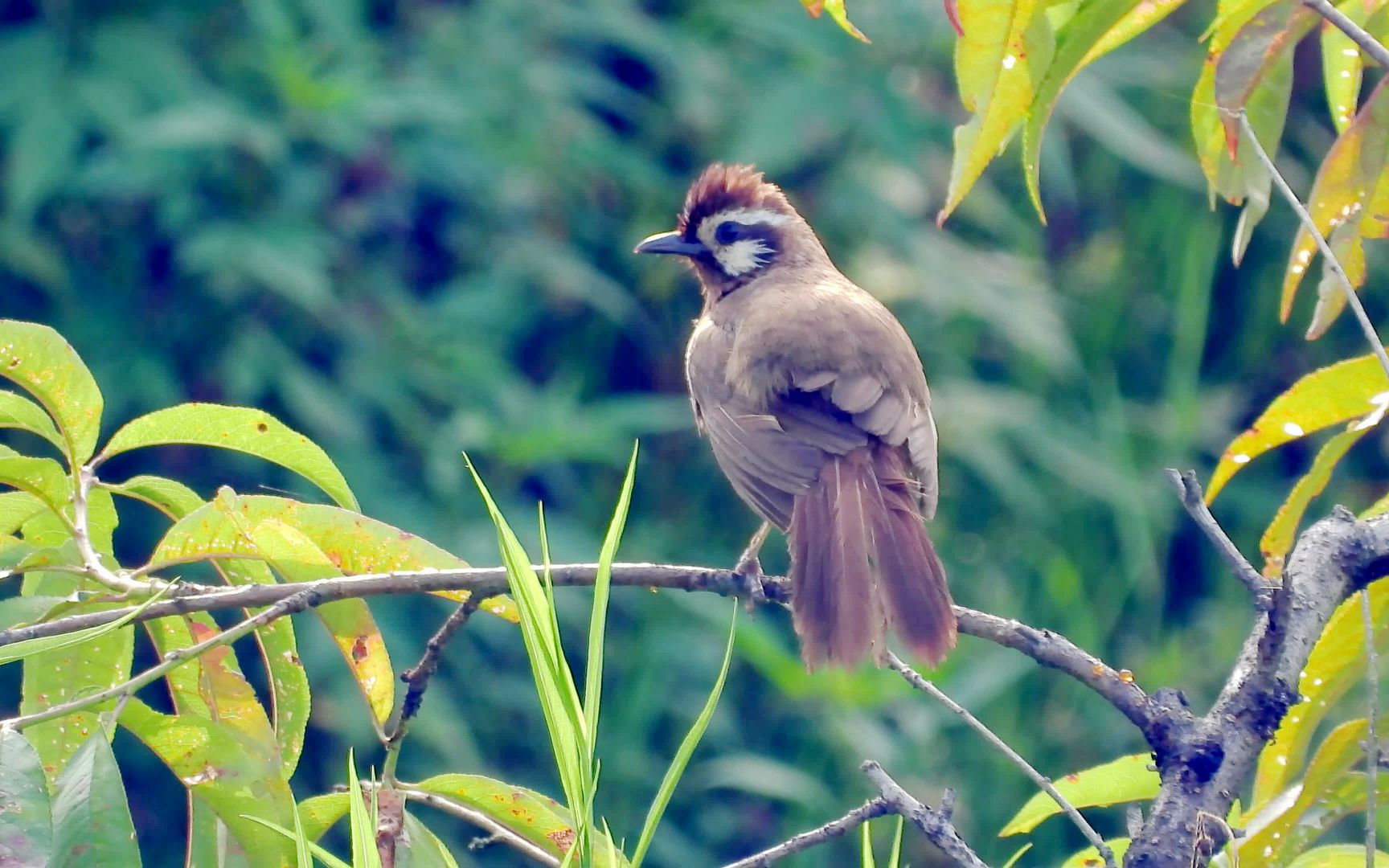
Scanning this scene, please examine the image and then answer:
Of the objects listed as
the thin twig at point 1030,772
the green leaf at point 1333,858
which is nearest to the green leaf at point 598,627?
the thin twig at point 1030,772

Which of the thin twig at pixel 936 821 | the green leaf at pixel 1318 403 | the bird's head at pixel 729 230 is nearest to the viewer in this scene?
the thin twig at pixel 936 821

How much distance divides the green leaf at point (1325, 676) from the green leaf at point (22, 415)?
4.62ft

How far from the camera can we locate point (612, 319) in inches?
203

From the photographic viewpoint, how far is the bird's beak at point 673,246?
4125mm

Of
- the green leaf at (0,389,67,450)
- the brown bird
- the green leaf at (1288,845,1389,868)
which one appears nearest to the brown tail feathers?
the brown bird

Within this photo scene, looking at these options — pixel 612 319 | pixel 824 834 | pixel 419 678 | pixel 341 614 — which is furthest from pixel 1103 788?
pixel 612 319

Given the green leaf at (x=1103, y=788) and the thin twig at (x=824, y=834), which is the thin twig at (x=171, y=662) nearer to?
the thin twig at (x=824, y=834)

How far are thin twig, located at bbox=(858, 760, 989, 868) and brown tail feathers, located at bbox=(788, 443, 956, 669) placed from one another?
2.65ft

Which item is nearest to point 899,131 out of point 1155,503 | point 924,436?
point 1155,503

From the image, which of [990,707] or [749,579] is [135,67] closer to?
[749,579]

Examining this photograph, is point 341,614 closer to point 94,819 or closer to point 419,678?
point 419,678

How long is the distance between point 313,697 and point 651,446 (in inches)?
60.3

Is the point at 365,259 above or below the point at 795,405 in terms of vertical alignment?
below

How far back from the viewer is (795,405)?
3213 millimetres
